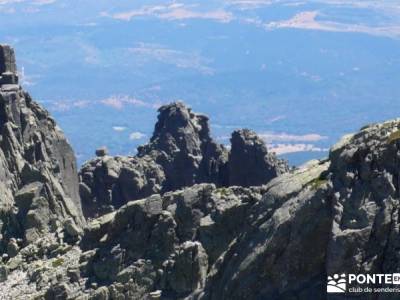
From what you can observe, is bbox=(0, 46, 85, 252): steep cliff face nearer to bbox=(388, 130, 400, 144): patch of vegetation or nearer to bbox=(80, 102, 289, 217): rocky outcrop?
bbox=(80, 102, 289, 217): rocky outcrop

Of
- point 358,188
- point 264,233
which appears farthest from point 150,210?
point 358,188

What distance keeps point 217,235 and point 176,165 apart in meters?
89.1

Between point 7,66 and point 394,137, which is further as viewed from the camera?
point 7,66

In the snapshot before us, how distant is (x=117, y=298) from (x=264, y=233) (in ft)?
40.8

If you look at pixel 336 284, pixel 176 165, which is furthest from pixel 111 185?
pixel 336 284

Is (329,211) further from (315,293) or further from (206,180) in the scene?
(206,180)

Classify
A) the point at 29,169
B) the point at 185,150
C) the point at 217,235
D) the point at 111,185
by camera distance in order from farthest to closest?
the point at 185,150
the point at 111,185
the point at 29,169
the point at 217,235

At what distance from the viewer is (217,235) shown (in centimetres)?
5831

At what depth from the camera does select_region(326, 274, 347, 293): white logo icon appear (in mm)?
44344

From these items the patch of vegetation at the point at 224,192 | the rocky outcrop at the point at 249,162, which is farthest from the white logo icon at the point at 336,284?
the rocky outcrop at the point at 249,162

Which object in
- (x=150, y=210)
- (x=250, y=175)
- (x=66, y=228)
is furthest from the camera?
(x=250, y=175)

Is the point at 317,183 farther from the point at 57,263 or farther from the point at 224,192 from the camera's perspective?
the point at 57,263

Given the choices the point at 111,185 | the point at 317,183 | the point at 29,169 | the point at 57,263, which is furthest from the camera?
the point at 111,185

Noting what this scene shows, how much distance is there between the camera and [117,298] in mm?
58625
